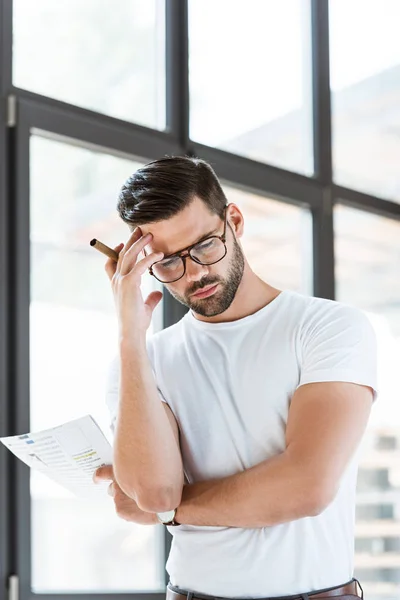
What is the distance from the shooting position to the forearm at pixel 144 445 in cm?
156

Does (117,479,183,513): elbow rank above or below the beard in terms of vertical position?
below

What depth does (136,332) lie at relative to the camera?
166 centimetres

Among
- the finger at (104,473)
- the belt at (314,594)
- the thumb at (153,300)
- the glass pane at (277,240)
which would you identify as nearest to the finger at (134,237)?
the thumb at (153,300)

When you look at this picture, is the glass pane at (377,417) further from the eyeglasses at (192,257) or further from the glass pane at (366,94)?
the eyeglasses at (192,257)

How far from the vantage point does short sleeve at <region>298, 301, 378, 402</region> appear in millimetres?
1546

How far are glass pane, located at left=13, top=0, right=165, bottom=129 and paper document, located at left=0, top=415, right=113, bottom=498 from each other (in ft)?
4.46

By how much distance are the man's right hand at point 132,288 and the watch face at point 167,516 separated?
309mm

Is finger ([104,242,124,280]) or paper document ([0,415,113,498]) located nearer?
paper document ([0,415,113,498])

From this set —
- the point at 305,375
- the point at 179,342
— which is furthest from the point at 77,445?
the point at 305,375

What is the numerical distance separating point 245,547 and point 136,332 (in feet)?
1.37

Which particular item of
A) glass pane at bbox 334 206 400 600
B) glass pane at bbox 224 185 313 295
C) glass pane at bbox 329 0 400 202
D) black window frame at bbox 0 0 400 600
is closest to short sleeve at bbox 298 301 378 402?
black window frame at bbox 0 0 400 600

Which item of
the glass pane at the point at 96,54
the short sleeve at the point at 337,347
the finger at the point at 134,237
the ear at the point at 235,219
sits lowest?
the short sleeve at the point at 337,347

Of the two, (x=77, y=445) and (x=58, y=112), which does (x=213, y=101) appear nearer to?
(x=58, y=112)

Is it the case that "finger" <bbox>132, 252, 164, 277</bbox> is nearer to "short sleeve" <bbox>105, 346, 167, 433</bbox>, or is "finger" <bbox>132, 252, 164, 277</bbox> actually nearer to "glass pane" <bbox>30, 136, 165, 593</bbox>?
"short sleeve" <bbox>105, 346, 167, 433</bbox>
